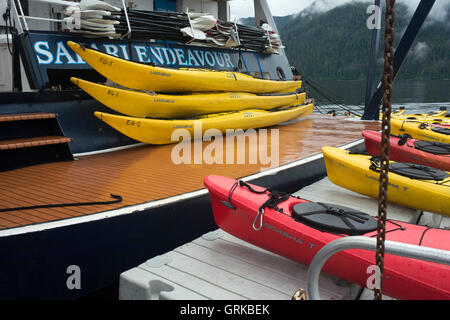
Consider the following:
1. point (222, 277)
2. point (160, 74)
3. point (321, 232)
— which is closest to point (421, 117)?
point (160, 74)

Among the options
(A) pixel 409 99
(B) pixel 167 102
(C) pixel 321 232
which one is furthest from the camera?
(A) pixel 409 99

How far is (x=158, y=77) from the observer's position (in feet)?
18.5

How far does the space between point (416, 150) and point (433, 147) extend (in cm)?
24

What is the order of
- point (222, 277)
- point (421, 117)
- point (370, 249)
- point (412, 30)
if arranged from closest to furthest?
point (370, 249), point (222, 277), point (412, 30), point (421, 117)

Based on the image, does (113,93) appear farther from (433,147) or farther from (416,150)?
(433,147)

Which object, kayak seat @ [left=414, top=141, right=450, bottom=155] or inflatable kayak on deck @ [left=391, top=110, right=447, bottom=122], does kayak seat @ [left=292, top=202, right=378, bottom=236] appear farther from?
inflatable kayak on deck @ [left=391, top=110, right=447, bottom=122]

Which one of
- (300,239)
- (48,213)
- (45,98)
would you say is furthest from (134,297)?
(45,98)

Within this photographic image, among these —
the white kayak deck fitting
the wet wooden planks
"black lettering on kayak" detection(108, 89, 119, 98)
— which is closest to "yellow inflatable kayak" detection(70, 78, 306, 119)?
"black lettering on kayak" detection(108, 89, 119, 98)

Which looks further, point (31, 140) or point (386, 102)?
point (31, 140)

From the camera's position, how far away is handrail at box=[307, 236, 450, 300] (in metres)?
1.45

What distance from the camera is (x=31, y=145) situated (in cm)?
431

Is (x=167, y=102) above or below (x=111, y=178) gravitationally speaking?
above

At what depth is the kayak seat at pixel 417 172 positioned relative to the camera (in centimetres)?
406
